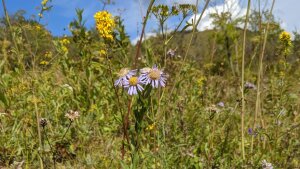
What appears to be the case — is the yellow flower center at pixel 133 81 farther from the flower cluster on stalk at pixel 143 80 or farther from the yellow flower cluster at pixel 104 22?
the yellow flower cluster at pixel 104 22

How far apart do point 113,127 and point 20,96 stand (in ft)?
2.42

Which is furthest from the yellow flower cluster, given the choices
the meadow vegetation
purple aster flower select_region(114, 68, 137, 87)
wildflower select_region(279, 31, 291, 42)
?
wildflower select_region(279, 31, 291, 42)

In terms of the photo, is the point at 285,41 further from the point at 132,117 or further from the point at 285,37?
the point at 132,117

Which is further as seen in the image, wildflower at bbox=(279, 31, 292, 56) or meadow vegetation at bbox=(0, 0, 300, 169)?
wildflower at bbox=(279, 31, 292, 56)

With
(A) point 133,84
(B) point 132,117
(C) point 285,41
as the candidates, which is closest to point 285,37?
(C) point 285,41

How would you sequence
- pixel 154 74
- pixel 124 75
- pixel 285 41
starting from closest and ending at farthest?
pixel 154 74
pixel 124 75
pixel 285 41

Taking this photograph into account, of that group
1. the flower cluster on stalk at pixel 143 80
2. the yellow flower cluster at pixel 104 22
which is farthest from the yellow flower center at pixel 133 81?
the yellow flower cluster at pixel 104 22

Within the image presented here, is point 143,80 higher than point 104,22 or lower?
lower

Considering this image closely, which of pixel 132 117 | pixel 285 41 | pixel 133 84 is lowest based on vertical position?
pixel 132 117

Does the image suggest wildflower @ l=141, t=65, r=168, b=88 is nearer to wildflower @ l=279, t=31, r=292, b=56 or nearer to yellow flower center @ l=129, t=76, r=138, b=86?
yellow flower center @ l=129, t=76, r=138, b=86

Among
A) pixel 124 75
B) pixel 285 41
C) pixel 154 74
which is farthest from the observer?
pixel 285 41

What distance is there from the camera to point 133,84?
1.58 m

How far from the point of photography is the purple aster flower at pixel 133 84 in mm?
1551

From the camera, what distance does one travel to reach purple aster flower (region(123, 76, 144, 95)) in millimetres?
1551
